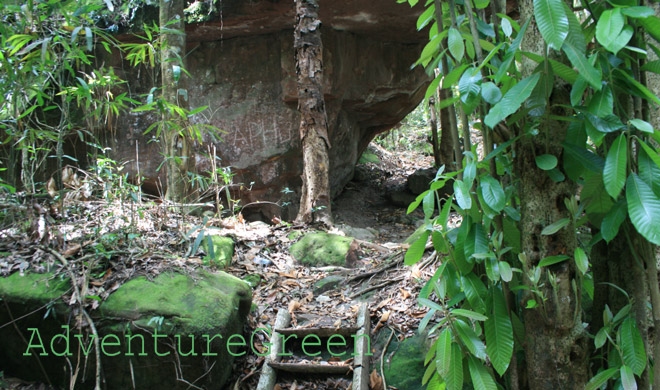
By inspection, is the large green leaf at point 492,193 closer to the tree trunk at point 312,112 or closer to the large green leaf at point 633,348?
the large green leaf at point 633,348

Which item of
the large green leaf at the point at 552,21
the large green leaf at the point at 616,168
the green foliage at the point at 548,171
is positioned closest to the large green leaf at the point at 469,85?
the green foliage at the point at 548,171

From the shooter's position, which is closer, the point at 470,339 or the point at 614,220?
the point at 614,220

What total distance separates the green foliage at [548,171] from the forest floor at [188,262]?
3.05ft

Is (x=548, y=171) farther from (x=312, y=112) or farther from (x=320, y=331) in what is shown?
(x=312, y=112)

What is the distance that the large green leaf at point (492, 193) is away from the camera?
4.19ft

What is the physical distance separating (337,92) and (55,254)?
5524 millimetres

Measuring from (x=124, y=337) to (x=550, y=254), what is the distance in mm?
1890

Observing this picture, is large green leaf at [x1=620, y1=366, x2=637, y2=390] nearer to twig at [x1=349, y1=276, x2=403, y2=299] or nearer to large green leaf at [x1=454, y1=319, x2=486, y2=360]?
large green leaf at [x1=454, y1=319, x2=486, y2=360]

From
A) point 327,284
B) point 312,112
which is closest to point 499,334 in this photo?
point 327,284

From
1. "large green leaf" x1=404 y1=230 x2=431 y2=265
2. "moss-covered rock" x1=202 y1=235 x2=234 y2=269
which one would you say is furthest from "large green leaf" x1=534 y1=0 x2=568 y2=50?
"moss-covered rock" x1=202 y1=235 x2=234 y2=269

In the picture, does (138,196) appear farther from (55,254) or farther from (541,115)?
(541,115)

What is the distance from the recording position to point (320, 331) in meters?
2.41

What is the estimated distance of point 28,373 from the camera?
2203 millimetres

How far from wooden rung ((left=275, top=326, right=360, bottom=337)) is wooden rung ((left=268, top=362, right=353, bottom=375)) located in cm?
21
